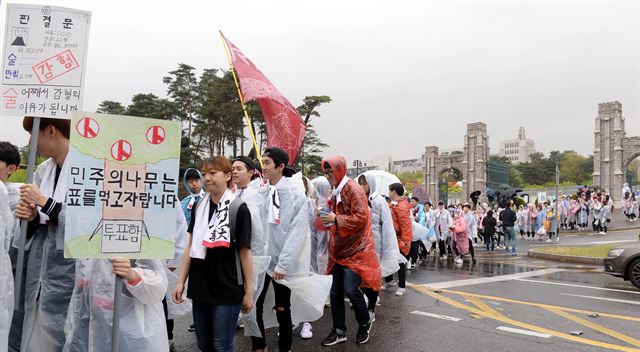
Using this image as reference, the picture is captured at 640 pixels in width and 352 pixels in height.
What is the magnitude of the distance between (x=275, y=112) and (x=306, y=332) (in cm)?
326

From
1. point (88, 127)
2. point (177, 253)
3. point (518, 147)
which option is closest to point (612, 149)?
point (177, 253)

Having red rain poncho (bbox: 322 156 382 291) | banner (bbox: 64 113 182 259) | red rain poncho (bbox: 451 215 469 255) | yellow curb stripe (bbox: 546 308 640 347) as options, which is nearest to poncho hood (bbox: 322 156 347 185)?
red rain poncho (bbox: 322 156 382 291)

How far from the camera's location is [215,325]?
3045 millimetres

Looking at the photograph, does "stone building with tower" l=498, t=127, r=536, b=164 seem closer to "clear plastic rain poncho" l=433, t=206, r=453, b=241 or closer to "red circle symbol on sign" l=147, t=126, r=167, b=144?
"clear plastic rain poncho" l=433, t=206, r=453, b=241

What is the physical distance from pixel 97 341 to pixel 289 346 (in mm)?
2260

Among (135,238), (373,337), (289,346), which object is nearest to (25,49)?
(135,238)

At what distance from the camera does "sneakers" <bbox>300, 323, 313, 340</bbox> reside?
199 inches

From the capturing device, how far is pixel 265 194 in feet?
14.8

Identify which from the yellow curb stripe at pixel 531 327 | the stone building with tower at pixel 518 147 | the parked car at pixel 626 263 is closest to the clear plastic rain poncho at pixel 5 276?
the yellow curb stripe at pixel 531 327

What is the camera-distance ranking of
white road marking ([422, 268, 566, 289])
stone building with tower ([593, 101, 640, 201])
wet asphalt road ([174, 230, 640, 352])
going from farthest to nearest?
stone building with tower ([593, 101, 640, 201])
white road marking ([422, 268, 566, 289])
wet asphalt road ([174, 230, 640, 352])

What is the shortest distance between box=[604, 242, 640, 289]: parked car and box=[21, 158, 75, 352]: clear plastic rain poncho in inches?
367

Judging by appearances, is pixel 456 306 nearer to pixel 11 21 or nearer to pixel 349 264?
pixel 349 264

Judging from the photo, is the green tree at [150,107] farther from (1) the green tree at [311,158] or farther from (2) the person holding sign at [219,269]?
(2) the person holding sign at [219,269]

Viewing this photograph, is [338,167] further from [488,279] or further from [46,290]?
[488,279]
